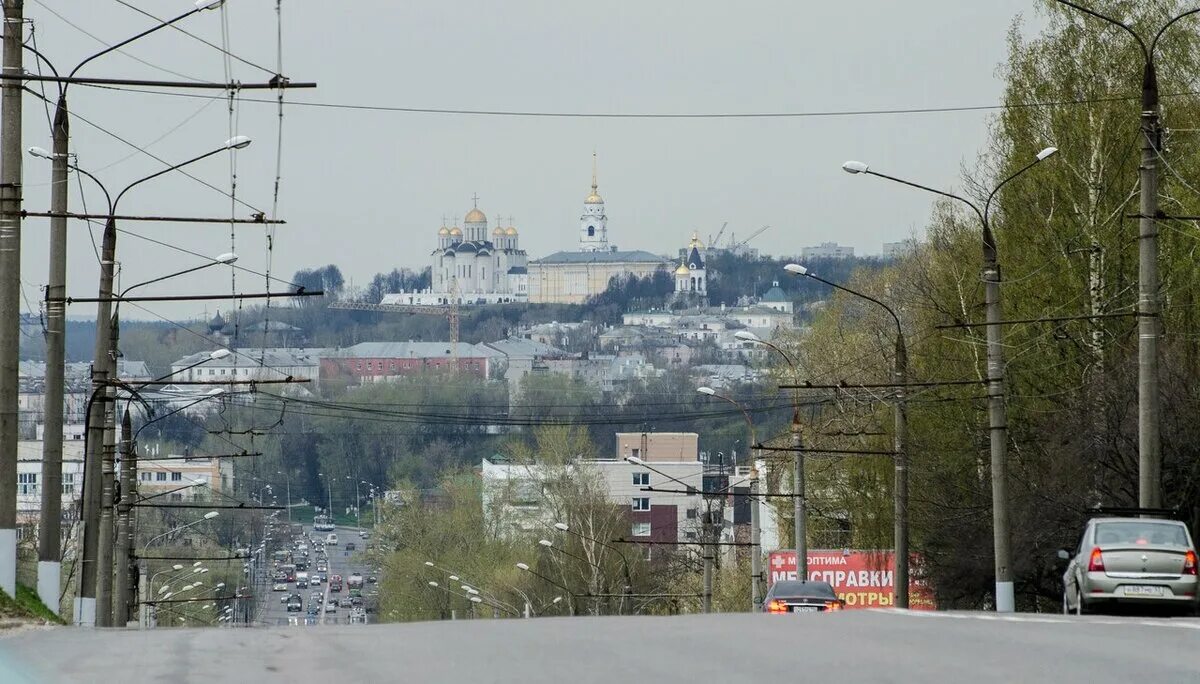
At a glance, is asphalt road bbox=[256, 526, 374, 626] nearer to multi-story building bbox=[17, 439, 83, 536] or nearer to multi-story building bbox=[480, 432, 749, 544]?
multi-story building bbox=[17, 439, 83, 536]

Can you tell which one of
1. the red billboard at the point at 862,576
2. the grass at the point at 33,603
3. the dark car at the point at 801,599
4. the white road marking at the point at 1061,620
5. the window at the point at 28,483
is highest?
the window at the point at 28,483

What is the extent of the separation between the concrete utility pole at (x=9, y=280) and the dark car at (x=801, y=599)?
1108 cm

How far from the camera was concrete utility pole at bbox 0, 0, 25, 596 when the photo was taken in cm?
2066

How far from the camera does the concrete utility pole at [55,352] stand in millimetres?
26719

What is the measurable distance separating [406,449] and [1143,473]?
5870 inches

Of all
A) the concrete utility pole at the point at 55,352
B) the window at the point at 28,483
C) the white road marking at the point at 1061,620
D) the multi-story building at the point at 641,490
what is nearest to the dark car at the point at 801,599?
the concrete utility pole at the point at 55,352

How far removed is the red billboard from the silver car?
27798mm

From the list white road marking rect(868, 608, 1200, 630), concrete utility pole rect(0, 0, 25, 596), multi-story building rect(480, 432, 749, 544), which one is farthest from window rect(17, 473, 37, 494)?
white road marking rect(868, 608, 1200, 630)

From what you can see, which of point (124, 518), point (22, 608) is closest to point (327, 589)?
point (124, 518)

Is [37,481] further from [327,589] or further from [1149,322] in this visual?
[1149,322]

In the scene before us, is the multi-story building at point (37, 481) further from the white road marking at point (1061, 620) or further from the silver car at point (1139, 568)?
the white road marking at point (1061, 620)

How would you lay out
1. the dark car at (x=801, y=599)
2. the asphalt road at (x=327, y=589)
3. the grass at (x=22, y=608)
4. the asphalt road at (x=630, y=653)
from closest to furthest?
the asphalt road at (x=630, y=653)
the grass at (x=22, y=608)
the dark car at (x=801, y=599)
the asphalt road at (x=327, y=589)

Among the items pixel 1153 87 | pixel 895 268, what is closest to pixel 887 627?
pixel 1153 87

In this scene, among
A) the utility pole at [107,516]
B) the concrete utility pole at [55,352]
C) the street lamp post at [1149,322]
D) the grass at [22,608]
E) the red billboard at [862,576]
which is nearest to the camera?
the grass at [22,608]
